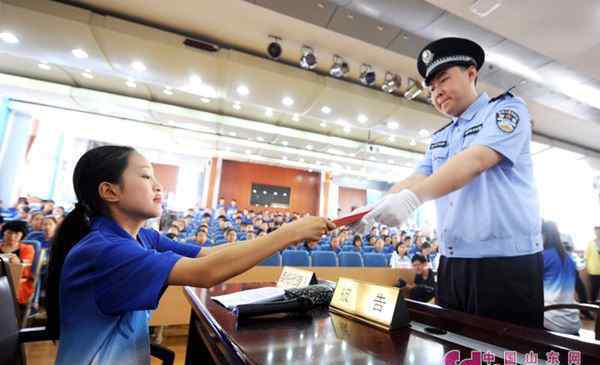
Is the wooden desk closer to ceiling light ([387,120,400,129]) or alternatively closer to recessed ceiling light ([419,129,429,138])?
ceiling light ([387,120,400,129])

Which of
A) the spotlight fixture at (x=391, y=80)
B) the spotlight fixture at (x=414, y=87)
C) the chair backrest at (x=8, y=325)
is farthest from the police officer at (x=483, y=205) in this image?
the spotlight fixture at (x=414, y=87)

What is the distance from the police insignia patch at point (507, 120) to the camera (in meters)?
0.84

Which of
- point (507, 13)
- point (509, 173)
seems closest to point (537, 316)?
point (509, 173)

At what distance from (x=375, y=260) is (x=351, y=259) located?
618 mm

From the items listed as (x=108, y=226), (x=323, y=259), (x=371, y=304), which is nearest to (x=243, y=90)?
(x=323, y=259)

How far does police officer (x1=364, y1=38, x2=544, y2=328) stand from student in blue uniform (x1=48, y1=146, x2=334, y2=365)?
16.0 inches

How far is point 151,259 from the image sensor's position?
683 millimetres

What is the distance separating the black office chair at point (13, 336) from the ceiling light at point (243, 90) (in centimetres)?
410

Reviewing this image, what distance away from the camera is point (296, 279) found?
3.82 feet

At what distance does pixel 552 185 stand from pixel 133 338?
1322 centimetres

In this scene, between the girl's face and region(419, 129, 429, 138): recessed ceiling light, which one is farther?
region(419, 129, 429, 138): recessed ceiling light

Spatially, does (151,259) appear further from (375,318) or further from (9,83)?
(9,83)

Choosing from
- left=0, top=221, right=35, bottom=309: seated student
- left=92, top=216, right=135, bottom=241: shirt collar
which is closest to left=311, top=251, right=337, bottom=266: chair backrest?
left=0, top=221, right=35, bottom=309: seated student

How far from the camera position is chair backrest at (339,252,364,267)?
16.1ft
